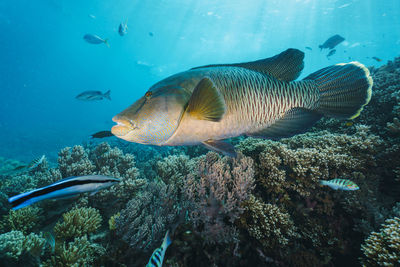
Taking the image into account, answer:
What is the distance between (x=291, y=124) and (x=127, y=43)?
87.3m

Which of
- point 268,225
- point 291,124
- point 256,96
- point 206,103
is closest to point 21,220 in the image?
point 206,103

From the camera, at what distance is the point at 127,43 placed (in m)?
71.2

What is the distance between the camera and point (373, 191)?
113 inches

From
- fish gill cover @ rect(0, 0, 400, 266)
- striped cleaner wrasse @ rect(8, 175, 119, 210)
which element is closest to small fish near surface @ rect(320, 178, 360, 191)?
fish gill cover @ rect(0, 0, 400, 266)

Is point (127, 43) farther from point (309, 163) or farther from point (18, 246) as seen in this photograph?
point (309, 163)

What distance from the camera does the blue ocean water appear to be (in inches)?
1464

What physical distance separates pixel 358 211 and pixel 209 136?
3081 millimetres

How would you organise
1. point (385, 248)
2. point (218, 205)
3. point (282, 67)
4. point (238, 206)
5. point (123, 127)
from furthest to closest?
point (238, 206) < point (218, 205) < point (385, 248) < point (282, 67) < point (123, 127)

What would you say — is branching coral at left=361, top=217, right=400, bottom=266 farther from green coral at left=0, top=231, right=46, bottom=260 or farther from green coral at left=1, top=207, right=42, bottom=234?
green coral at left=1, top=207, right=42, bottom=234

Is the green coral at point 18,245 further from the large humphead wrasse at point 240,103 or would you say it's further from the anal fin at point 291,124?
the anal fin at point 291,124

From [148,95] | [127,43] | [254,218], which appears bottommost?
[254,218]

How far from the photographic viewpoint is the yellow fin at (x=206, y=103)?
121 cm

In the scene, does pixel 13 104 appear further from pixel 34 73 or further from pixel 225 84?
pixel 225 84

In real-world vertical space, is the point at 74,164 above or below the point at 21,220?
above
